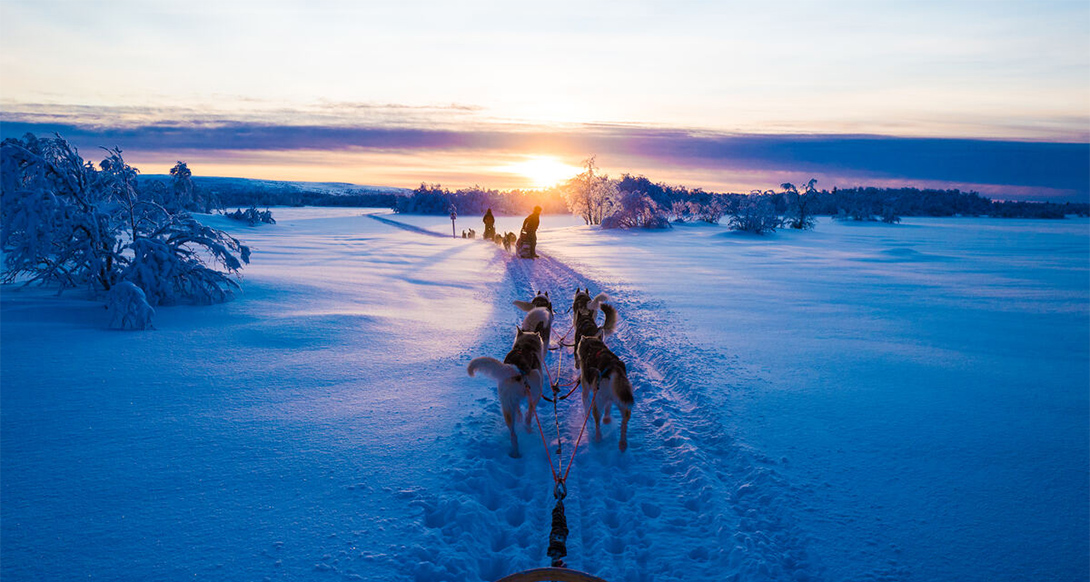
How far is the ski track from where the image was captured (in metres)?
2.79

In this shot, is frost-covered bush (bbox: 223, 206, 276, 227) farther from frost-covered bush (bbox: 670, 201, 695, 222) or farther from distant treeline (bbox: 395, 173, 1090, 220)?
frost-covered bush (bbox: 670, 201, 695, 222)

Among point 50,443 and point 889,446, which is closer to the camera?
point 50,443

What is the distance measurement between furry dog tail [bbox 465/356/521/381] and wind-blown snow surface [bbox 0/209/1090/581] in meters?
0.66

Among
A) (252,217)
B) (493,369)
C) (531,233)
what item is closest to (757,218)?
(531,233)

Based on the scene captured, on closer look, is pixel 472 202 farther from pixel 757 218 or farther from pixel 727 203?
pixel 757 218

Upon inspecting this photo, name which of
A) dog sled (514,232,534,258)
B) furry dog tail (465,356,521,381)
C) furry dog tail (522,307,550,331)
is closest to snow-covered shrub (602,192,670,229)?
dog sled (514,232,534,258)

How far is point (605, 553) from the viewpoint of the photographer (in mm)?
2863

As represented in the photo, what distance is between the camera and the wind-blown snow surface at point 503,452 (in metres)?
2.79

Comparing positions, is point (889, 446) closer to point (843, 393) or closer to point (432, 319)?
point (843, 393)

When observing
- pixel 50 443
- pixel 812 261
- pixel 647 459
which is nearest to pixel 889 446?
pixel 647 459

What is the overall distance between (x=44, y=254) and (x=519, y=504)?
28.3ft

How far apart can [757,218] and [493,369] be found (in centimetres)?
2814

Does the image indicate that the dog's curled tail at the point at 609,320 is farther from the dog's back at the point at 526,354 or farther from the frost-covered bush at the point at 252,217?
the frost-covered bush at the point at 252,217

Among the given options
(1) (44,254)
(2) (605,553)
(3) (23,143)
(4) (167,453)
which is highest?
(3) (23,143)
